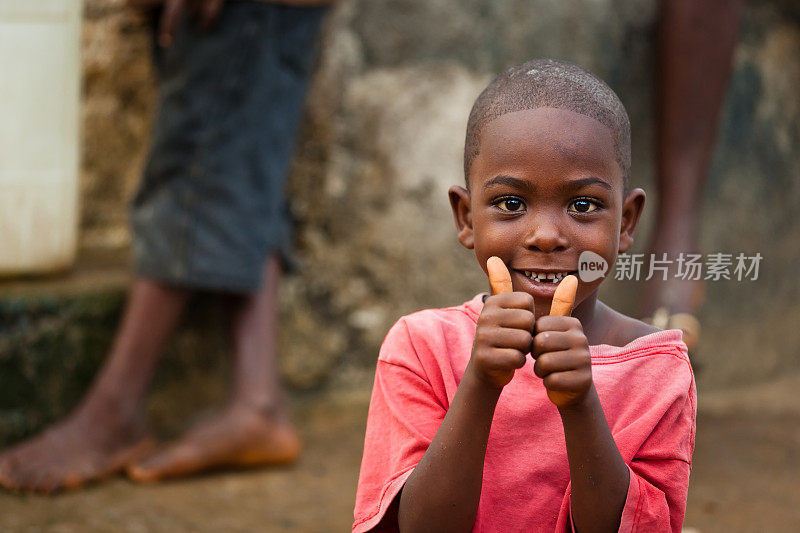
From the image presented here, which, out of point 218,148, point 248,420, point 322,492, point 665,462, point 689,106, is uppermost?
point 689,106

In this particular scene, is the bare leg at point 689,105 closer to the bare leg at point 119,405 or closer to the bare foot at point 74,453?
the bare leg at point 119,405

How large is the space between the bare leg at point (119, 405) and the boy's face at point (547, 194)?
140cm

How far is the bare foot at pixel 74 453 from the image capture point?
2264mm

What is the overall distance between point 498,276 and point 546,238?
0.23ft

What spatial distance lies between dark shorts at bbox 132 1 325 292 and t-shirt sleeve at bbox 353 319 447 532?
3.80 ft

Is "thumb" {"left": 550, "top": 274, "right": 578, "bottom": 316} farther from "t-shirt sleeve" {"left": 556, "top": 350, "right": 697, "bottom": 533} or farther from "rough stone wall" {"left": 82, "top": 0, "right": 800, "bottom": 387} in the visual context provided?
"rough stone wall" {"left": 82, "top": 0, "right": 800, "bottom": 387}

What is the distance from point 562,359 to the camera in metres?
1.05

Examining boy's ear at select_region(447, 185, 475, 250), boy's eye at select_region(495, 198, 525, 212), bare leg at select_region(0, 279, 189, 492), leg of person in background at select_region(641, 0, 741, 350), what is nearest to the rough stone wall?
leg of person in background at select_region(641, 0, 741, 350)

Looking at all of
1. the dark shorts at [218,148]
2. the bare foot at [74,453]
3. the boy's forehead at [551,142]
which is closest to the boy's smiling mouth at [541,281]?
the boy's forehead at [551,142]

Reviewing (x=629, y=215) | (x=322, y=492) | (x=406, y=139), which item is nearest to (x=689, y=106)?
(x=406, y=139)

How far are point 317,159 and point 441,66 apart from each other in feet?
1.33

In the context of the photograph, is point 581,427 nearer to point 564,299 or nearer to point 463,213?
point 564,299

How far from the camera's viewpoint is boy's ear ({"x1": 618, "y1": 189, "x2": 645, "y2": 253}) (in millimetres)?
1274

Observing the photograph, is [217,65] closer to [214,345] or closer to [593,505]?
[214,345]
